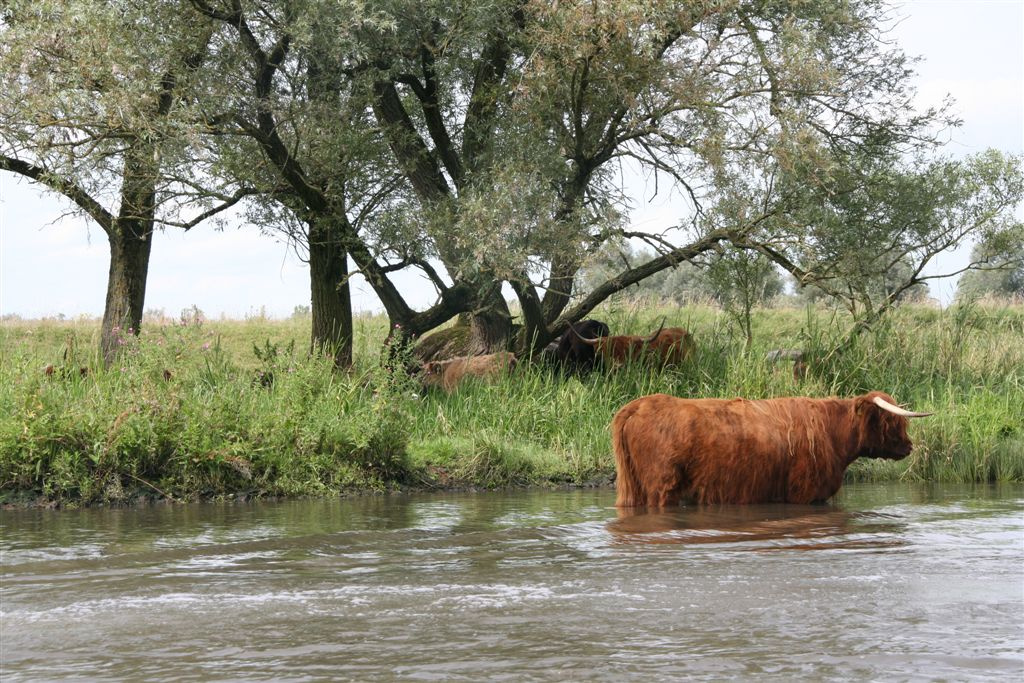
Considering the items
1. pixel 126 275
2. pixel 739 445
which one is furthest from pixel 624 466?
pixel 126 275

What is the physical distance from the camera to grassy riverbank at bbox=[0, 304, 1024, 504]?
1077 centimetres

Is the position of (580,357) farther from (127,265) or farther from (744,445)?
(744,445)

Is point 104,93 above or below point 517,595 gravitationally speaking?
above

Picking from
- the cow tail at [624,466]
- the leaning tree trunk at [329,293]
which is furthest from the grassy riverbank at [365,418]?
the cow tail at [624,466]

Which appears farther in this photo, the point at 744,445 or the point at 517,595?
the point at 744,445

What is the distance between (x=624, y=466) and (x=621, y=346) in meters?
7.20

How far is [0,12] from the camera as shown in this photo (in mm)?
17609

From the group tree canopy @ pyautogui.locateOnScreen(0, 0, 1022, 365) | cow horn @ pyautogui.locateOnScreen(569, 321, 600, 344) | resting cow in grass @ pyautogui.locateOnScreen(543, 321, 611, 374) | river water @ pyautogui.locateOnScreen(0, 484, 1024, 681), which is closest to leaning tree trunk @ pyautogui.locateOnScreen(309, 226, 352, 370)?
tree canopy @ pyautogui.locateOnScreen(0, 0, 1022, 365)

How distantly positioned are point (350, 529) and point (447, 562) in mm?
1829

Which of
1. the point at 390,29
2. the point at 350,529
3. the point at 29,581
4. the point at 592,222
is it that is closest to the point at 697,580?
the point at 350,529

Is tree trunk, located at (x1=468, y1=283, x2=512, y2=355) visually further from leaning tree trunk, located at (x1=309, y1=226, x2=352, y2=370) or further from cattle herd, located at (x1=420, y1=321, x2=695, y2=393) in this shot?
leaning tree trunk, located at (x1=309, y1=226, x2=352, y2=370)

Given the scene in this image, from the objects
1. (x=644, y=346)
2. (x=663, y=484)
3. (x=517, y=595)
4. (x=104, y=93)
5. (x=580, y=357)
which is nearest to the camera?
(x=517, y=595)

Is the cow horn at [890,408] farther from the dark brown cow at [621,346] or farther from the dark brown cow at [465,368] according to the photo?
the dark brown cow at [621,346]

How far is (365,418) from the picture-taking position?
38.5 ft
